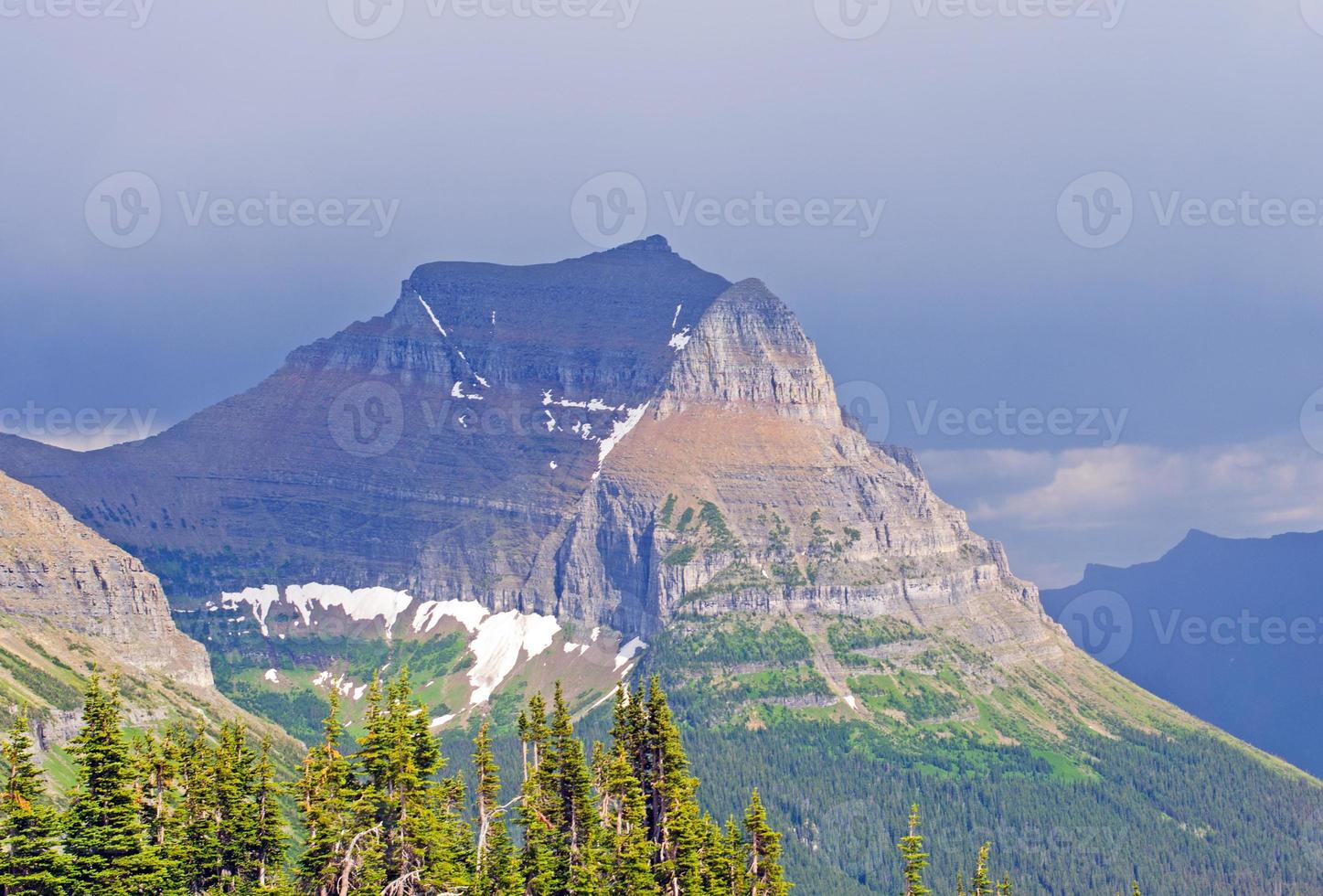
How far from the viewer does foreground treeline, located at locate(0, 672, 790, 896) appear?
10544 cm

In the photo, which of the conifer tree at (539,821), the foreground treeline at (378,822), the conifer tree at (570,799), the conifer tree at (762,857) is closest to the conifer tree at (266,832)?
the foreground treeline at (378,822)

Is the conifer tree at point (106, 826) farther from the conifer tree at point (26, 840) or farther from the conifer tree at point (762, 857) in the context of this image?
the conifer tree at point (762, 857)

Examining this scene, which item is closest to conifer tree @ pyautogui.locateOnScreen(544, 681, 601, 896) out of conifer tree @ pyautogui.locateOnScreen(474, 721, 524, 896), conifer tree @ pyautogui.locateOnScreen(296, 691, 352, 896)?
conifer tree @ pyautogui.locateOnScreen(474, 721, 524, 896)

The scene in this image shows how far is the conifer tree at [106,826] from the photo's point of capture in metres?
105

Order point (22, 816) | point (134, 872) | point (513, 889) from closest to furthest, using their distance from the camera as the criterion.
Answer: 1. point (22, 816)
2. point (134, 872)
3. point (513, 889)

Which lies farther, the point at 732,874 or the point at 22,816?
the point at 732,874

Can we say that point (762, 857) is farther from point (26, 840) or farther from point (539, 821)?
point (26, 840)

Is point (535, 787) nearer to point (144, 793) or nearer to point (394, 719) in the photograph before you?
point (394, 719)

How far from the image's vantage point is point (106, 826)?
348 feet

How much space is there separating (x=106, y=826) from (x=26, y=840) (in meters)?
6.59

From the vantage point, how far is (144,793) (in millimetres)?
117500

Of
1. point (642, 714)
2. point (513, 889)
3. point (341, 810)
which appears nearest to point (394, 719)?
point (341, 810)

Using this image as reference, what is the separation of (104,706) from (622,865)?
1388 inches

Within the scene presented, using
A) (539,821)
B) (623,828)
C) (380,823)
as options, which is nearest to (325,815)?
(380,823)
